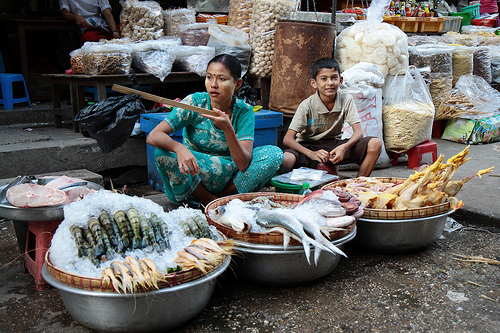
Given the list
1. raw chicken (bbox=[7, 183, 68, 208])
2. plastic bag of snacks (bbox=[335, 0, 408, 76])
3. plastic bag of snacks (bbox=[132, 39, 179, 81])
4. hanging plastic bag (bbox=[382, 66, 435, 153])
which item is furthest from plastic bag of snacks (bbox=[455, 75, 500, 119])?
raw chicken (bbox=[7, 183, 68, 208])

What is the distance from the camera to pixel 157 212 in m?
2.36

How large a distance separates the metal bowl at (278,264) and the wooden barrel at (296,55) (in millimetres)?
2910

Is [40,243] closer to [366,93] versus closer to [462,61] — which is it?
[366,93]

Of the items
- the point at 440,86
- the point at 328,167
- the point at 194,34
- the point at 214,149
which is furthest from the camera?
the point at 440,86

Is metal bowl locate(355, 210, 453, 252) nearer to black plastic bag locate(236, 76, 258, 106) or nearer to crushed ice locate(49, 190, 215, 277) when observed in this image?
crushed ice locate(49, 190, 215, 277)

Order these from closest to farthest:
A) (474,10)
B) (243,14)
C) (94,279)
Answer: (94,279)
(243,14)
(474,10)

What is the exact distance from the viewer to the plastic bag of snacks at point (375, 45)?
5.12 m

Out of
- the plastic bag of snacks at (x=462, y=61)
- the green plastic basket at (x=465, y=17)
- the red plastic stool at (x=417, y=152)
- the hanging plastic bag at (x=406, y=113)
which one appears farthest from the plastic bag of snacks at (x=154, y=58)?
the green plastic basket at (x=465, y=17)

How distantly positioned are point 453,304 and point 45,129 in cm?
441

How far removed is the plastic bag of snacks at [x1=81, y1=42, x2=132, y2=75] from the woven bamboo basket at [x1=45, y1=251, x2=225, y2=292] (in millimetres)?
2987

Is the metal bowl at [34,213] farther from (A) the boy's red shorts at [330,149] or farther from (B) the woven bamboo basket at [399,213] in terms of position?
(A) the boy's red shorts at [330,149]

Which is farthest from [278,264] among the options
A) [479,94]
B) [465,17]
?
[465,17]

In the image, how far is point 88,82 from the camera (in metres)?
4.60

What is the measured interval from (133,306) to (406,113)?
4.06m
